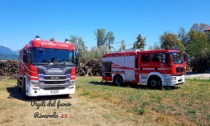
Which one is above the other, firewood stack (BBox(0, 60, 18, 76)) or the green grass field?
firewood stack (BBox(0, 60, 18, 76))

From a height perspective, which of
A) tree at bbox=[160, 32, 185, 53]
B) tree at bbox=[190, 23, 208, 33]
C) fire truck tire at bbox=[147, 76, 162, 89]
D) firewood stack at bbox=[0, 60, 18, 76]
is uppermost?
tree at bbox=[190, 23, 208, 33]

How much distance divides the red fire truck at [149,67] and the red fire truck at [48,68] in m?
5.90

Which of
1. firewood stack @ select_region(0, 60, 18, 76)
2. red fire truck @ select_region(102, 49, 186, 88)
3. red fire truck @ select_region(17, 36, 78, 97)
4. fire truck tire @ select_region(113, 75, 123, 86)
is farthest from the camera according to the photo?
firewood stack @ select_region(0, 60, 18, 76)

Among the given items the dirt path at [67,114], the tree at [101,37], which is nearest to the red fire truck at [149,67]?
the dirt path at [67,114]

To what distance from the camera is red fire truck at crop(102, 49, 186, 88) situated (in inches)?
557

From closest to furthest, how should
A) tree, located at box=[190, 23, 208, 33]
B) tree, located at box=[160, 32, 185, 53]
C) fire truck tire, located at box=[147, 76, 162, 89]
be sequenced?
1. fire truck tire, located at box=[147, 76, 162, 89]
2. tree, located at box=[160, 32, 185, 53]
3. tree, located at box=[190, 23, 208, 33]

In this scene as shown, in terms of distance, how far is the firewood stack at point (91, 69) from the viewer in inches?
1141

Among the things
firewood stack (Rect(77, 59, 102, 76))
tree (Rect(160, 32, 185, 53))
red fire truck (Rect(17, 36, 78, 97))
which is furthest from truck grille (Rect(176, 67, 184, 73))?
tree (Rect(160, 32, 185, 53))

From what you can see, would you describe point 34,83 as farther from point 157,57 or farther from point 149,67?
point 157,57

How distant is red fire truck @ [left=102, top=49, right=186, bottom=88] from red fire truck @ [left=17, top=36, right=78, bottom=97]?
5900 mm

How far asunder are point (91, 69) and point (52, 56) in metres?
18.7

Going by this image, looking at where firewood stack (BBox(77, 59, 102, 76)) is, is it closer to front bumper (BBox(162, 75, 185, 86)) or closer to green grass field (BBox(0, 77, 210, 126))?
front bumper (BBox(162, 75, 185, 86))

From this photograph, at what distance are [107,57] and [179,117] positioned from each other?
11.2 m

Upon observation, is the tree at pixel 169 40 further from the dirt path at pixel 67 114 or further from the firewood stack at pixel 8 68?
the dirt path at pixel 67 114
